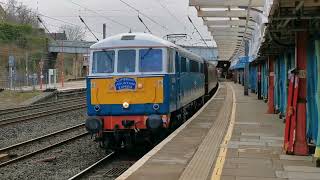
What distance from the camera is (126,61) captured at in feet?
47.0

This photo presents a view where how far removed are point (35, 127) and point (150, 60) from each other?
8.90 meters

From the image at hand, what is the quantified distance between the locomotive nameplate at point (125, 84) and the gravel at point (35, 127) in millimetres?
4612

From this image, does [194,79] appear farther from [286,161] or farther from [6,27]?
[6,27]

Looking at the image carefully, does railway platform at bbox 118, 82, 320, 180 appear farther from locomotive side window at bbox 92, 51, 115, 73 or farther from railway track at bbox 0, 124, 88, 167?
railway track at bbox 0, 124, 88, 167

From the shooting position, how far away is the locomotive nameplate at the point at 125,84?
45.8 ft

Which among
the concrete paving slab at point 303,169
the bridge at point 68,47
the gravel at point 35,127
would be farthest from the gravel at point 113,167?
the bridge at point 68,47

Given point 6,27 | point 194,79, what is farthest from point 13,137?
point 6,27

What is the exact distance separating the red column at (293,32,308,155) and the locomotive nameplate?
434 cm

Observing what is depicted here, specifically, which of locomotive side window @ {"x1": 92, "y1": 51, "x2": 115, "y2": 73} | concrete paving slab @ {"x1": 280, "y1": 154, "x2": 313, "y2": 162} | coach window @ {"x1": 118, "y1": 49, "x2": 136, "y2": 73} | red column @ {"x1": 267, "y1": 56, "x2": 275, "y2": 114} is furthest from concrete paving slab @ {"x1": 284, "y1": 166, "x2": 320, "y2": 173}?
red column @ {"x1": 267, "y1": 56, "x2": 275, "y2": 114}

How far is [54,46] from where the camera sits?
80.6 metres

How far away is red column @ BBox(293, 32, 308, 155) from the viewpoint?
36.2 ft

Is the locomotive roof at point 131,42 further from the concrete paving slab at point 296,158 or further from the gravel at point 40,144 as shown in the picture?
the concrete paving slab at point 296,158

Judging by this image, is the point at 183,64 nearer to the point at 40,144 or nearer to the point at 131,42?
the point at 131,42

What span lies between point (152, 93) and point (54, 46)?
2700 inches
